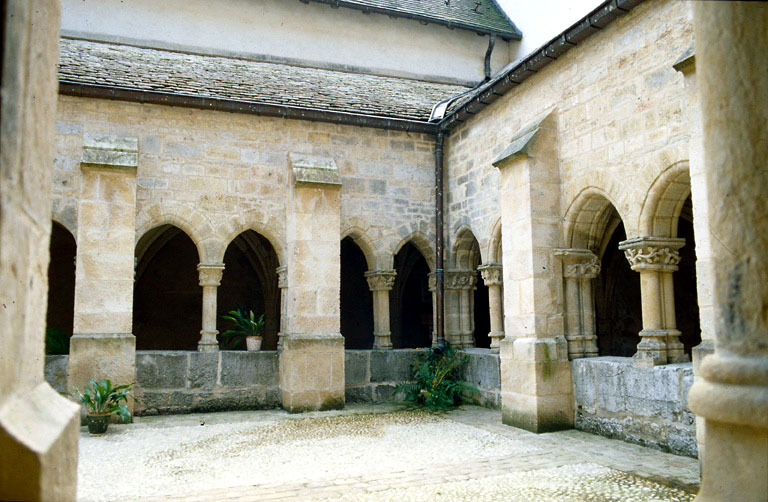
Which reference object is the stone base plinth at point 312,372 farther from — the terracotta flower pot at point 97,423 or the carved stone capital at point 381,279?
the terracotta flower pot at point 97,423

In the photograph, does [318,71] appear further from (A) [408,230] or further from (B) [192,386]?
(B) [192,386]

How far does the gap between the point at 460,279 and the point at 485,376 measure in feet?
5.42

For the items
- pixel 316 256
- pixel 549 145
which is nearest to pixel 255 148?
pixel 316 256

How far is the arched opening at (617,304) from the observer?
409 inches

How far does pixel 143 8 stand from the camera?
35.4 ft

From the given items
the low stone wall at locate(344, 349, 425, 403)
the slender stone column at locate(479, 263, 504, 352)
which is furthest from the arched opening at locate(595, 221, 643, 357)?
the low stone wall at locate(344, 349, 425, 403)

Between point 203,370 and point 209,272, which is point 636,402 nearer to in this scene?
point 203,370

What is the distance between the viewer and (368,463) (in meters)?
5.16

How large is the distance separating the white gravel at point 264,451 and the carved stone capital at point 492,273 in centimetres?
201

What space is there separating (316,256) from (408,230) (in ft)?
5.83

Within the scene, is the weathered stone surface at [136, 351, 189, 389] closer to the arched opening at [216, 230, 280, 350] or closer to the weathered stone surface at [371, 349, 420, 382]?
the weathered stone surface at [371, 349, 420, 382]

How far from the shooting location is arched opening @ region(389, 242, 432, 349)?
1337cm

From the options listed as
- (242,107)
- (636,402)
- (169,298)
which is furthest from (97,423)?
(169,298)

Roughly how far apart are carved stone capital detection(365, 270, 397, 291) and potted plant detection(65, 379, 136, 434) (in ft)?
11.6
